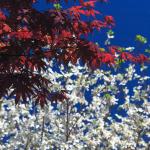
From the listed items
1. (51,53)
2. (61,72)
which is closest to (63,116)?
(61,72)

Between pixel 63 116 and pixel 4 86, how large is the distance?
10.7 metres

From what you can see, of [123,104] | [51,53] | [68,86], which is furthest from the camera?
[123,104]

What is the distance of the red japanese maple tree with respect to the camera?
5.30 m

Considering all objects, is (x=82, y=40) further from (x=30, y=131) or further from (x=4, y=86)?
(x=30, y=131)

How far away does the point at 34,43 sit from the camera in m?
5.33

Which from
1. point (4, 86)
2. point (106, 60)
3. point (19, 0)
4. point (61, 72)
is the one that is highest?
point (61, 72)

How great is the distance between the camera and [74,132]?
1620 cm

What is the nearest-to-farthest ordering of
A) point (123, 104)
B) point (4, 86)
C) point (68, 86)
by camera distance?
point (4, 86) < point (68, 86) < point (123, 104)

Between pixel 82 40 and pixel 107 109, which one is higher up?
pixel 107 109

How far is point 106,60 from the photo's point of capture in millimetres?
5684

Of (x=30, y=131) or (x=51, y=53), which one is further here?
(x=30, y=131)

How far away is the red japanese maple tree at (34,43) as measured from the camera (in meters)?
5.30

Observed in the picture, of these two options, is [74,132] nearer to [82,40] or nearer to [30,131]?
[30,131]

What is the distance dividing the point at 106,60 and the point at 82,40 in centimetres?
42
